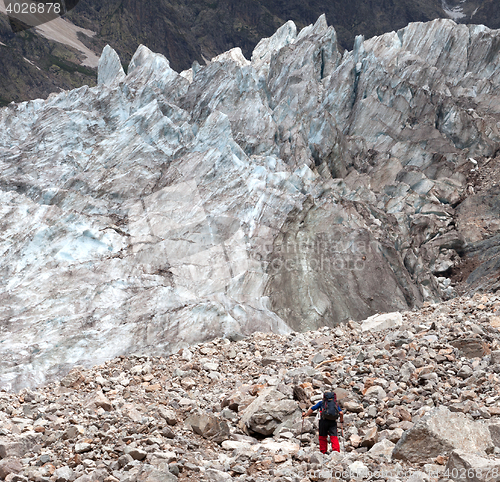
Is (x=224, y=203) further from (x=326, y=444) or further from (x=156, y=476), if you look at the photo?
(x=156, y=476)

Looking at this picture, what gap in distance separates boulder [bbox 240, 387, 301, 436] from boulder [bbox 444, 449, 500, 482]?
414 cm

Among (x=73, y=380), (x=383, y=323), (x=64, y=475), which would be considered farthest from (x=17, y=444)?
(x=383, y=323)

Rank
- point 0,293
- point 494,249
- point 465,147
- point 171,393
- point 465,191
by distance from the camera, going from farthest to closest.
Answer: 1. point 465,147
2. point 465,191
3. point 494,249
4. point 0,293
5. point 171,393

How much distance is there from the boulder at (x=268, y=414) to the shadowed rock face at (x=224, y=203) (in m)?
6.24

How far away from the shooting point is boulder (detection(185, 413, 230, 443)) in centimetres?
984

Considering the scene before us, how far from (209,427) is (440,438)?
15.3 feet

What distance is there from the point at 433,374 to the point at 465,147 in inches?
2190

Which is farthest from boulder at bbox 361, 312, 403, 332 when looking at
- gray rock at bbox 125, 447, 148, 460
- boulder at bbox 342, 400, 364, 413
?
gray rock at bbox 125, 447, 148, 460

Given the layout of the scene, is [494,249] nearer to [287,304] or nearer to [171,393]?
[287,304]

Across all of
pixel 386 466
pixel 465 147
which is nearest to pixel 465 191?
pixel 465 147

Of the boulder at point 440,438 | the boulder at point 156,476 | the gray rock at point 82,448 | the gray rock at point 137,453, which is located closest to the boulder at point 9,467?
the gray rock at point 82,448

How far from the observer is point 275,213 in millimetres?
31578

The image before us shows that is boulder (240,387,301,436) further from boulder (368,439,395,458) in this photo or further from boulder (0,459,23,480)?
boulder (0,459,23,480)

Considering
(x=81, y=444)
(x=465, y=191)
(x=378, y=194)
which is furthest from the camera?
(x=465, y=191)
